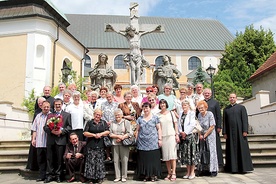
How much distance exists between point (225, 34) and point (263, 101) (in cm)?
3267

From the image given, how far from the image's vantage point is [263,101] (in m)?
14.1

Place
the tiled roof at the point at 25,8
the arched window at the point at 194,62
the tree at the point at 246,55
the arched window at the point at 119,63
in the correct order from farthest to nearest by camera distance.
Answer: the arched window at the point at 194,62
the arched window at the point at 119,63
the tree at the point at 246,55
the tiled roof at the point at 25,8

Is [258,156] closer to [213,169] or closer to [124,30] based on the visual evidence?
[213,169]

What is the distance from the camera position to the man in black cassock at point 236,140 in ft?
22.3

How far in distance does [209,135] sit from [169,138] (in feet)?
3.34

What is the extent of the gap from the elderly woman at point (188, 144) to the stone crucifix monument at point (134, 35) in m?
5.30

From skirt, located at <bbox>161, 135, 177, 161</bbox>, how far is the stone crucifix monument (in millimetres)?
5524

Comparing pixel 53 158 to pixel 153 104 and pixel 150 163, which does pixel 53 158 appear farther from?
Result: pixel 153 104

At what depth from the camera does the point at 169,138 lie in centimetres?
624

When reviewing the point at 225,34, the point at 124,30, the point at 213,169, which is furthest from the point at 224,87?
the point at 225,34

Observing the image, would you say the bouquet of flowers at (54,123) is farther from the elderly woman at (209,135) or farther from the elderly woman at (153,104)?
the elderly woman at (209,135)

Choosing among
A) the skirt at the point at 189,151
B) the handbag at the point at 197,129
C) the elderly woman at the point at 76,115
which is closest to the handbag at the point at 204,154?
the skirt at the point at 189,151

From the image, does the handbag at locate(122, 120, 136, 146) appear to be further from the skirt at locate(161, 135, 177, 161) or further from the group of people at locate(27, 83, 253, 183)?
the skirt at locate(161, 135, 177, 161)

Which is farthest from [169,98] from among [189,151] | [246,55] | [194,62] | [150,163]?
[194,62]
